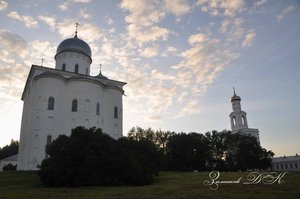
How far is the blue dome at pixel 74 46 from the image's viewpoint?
129 feet

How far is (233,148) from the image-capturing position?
53188 mm

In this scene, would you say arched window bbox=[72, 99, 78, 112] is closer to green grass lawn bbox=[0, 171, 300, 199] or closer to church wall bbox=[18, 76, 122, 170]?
church wall bbox=[18, 76, 122, 170]

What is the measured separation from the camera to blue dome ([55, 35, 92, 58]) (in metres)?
39.3

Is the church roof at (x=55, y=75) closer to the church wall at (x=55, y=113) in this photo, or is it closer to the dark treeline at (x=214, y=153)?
the church wall at (x=55, y=113)

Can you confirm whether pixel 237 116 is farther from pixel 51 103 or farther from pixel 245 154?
pixel 51 103

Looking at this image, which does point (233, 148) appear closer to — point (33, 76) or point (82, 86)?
point (82, 86)

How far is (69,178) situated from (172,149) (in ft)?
113

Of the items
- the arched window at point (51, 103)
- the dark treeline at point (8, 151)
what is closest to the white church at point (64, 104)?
the arched window at point (51, 103)

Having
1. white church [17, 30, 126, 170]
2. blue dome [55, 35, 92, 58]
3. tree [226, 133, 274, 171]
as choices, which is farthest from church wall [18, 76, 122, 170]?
tree [226, 133, 274, 171]

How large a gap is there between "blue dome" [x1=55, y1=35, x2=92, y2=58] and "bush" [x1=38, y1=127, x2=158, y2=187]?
2243 centimetres

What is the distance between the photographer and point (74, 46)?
1558 inches

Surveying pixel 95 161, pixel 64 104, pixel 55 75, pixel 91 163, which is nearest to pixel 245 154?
pixel 64 104

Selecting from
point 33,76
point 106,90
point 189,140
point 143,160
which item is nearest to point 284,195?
point 143,160

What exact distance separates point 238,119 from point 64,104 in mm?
42337
